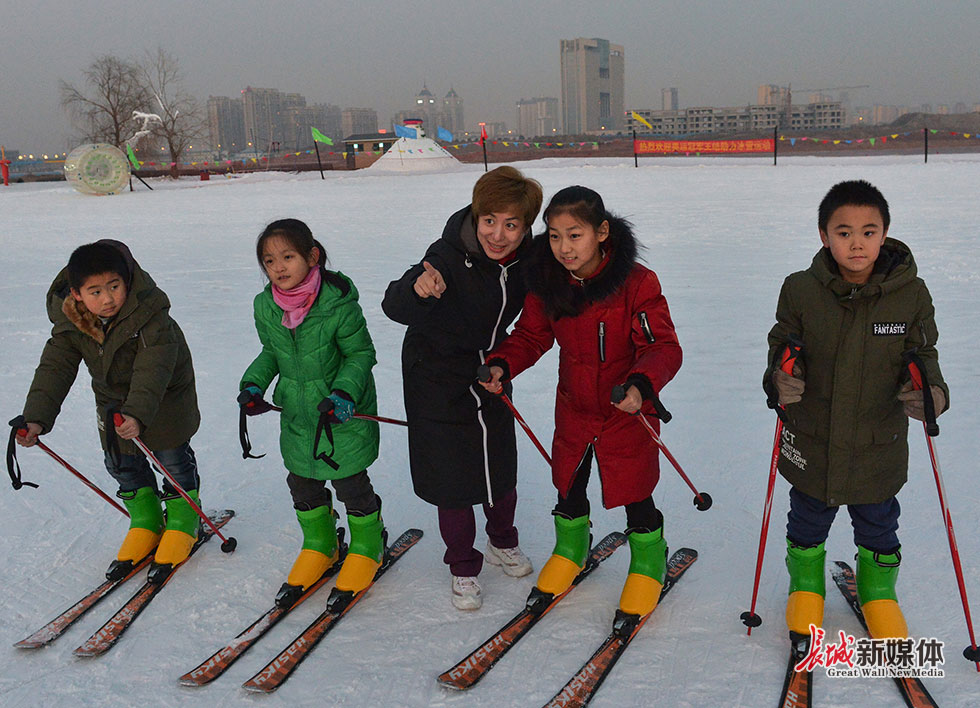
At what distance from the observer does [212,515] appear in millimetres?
3139

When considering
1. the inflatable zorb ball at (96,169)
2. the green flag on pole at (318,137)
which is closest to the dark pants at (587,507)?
the inflatable zorb ball at (96,169)

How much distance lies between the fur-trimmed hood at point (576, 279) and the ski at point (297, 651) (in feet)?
3.82

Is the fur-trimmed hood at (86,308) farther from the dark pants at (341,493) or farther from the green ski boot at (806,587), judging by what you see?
the green ski boot at (806,587)

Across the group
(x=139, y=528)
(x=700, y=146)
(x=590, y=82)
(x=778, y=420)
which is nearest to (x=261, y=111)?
(x=590, y=82)

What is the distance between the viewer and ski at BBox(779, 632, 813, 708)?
1981 mm

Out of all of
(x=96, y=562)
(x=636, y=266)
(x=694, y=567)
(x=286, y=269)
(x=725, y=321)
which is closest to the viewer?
(x=636, y=266)

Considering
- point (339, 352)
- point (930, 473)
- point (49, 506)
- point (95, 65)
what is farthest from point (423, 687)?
point (95, 65)

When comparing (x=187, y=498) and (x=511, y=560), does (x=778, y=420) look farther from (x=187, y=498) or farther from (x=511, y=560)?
(x=187, y=498)

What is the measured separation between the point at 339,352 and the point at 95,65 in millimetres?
34314

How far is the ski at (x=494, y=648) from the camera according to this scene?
2119mm

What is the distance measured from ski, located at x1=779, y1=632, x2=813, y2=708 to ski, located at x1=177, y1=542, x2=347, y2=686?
1.49m

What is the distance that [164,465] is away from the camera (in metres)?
2.79

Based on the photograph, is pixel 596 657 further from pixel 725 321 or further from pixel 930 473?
pixel 725 321

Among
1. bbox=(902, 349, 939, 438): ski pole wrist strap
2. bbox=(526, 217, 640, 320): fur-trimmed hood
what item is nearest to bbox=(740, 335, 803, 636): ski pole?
bbox=(902, 349, 939, 438): ski pole wrist strap
